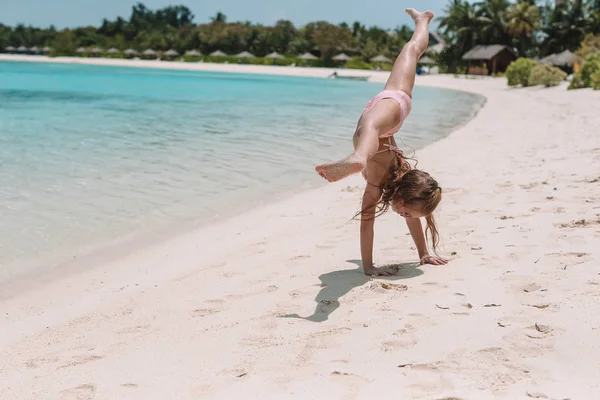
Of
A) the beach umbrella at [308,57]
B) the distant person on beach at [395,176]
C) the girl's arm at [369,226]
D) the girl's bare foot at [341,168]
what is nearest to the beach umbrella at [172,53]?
the beach umbrella at [308,57]

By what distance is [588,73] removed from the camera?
2495 centimetres

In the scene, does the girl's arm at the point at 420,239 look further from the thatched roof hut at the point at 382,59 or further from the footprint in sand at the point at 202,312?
the thatched roof hut at the point at 382,59

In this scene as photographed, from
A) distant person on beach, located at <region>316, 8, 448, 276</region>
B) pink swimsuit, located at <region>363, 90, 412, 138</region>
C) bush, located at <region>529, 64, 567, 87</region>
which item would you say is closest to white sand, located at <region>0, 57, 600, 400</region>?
distant person on beach, located at <region>316, 8, 448, 276</region>

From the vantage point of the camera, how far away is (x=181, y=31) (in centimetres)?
9881

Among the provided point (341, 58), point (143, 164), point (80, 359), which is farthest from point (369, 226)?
point (341, 58)

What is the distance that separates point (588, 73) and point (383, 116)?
80.8ft

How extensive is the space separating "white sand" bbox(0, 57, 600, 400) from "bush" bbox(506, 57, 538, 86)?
29.7m

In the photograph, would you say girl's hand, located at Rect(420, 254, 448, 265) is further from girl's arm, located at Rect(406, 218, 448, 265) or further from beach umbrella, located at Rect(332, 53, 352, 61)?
beach umbrella, located at Rect(332, 53, 352, 61)

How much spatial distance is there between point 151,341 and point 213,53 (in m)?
92.0

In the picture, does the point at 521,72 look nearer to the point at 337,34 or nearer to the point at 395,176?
the point at 395,176

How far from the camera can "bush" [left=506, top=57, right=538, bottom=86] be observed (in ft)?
110

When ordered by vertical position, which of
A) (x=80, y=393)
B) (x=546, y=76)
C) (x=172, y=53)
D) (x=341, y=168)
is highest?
(x=172, y=53)

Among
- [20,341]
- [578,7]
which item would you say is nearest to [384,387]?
[20,341]

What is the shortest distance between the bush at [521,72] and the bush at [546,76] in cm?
155
